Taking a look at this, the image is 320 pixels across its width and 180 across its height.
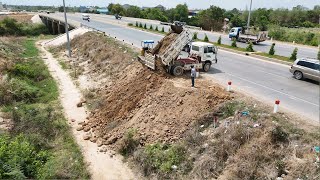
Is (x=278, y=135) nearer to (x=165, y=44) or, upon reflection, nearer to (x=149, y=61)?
(x=149, y=61)

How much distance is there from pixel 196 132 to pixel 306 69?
819cm

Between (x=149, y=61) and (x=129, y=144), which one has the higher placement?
(x=149, y=61)

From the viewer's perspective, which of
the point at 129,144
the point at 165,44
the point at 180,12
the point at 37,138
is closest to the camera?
the point at 129,144

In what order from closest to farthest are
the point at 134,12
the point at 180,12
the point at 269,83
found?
the point at 269,83 < the point at 180,12 < the point at 134,12

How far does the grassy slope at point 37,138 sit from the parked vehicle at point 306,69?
43.2ft

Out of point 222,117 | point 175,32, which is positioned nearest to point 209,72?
point 175,32

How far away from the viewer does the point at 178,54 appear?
18672 millimetres

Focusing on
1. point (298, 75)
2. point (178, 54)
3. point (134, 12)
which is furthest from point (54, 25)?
point (298, 75)

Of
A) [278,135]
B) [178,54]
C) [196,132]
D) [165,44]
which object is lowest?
[196,132]

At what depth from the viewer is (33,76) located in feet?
88.5

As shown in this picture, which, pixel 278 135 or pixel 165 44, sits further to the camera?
pixel 165 44

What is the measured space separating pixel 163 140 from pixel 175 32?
9.73m

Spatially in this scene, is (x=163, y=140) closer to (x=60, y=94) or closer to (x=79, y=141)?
(x=79, y=141)

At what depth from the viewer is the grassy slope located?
12078mm
